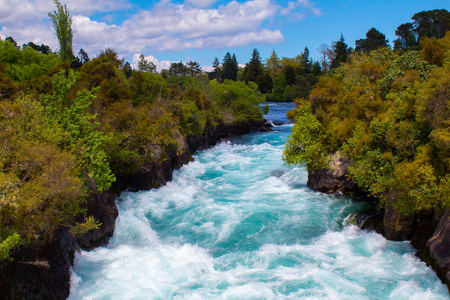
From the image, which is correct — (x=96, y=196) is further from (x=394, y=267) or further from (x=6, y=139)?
(x=394, y=267)

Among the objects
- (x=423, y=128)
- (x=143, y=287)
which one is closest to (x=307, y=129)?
(x=423, y=128)

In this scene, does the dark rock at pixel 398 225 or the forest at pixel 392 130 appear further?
the dark rock at pixel 398 225

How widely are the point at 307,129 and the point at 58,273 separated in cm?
1476

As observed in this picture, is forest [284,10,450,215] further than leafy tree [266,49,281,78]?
No

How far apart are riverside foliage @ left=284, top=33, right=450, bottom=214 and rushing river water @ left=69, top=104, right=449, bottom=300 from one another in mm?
2166

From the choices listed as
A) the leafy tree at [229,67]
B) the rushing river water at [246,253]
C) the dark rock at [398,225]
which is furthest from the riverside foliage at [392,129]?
the leafy tree at [229,67]

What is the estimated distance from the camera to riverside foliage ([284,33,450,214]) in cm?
1155

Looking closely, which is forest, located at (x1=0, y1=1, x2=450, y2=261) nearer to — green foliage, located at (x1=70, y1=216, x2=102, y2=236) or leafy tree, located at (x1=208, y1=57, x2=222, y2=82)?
green foliage, located at (x1=70, y1=216, x2=102, y2=236)

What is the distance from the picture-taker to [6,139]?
30.1 ft

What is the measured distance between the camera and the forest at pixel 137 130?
349 inches

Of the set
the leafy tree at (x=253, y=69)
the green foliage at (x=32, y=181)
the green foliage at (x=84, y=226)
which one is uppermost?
the leafy tree at (x=253, y=69)

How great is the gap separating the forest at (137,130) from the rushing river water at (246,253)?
1.85 meters

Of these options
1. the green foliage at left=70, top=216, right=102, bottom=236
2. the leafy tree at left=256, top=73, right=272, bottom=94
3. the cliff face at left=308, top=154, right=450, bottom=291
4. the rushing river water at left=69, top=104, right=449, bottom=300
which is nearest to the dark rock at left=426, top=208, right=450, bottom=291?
the cliff face at left=308, top=154, right=450, bottom=291

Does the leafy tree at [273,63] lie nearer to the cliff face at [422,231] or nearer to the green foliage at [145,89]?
the green foliage at [145,89]
